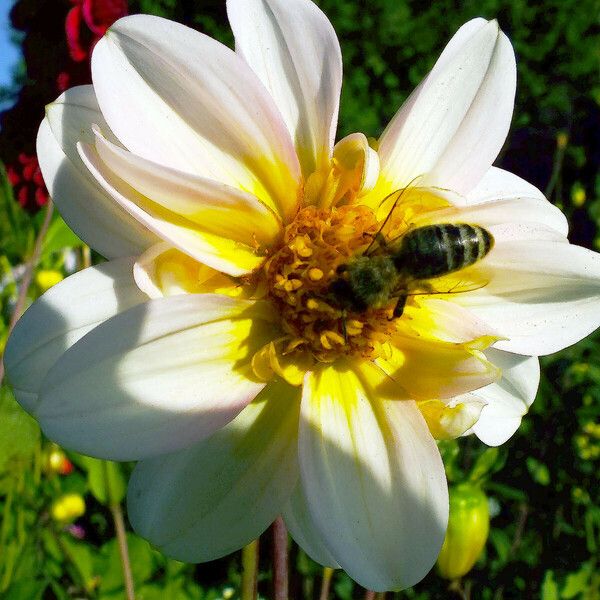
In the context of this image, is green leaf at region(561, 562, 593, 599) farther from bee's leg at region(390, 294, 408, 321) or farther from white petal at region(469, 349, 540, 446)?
bee's leg at region(390, 294, 408, 321)

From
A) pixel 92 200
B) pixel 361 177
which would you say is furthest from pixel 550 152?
pixel 92 200

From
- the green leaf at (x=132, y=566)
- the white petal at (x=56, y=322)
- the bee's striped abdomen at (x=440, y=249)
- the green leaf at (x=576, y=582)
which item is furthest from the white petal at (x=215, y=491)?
the green leaf at (x=576, y=582)

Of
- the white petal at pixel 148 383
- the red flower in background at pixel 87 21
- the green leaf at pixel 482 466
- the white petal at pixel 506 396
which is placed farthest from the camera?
the green leaf at pixel 482 466

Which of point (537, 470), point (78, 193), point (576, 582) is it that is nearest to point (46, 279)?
point (78, 193)

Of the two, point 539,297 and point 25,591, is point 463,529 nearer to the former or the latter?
point 539,297

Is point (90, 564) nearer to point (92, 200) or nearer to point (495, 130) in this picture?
point (92, 200)

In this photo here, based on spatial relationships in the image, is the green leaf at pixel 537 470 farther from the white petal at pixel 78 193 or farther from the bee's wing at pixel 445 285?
the white petal at pixel 78 193
